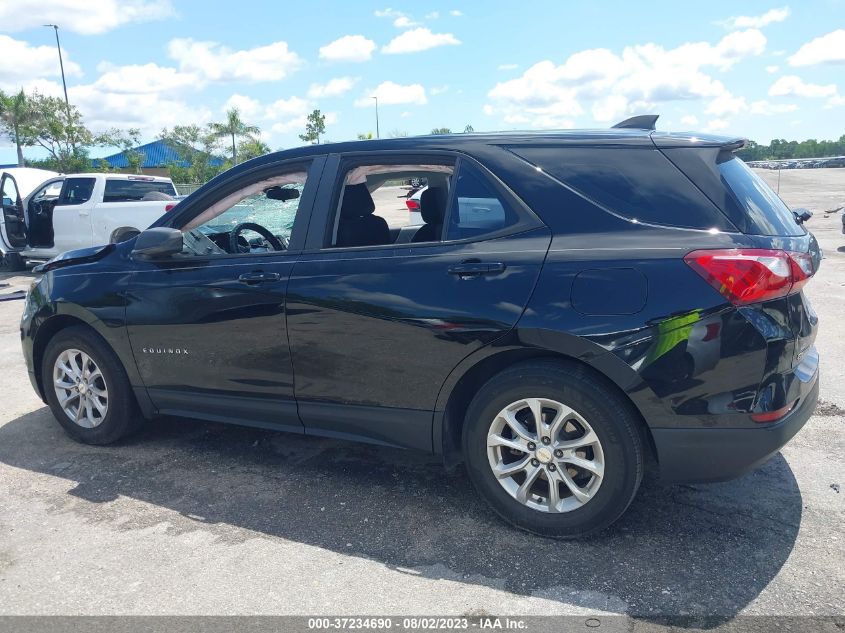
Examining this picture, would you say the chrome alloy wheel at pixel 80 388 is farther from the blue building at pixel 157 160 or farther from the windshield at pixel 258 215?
the blue building at pixel 157 160

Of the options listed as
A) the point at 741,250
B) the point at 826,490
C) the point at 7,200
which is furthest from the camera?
the point at 7,200

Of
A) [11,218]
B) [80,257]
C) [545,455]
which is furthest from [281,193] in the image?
[11,218]

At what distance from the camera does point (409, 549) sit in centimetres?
328

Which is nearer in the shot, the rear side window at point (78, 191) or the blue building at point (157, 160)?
the rear side window at point (78, 191)

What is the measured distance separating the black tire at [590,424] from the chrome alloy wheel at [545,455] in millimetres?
29

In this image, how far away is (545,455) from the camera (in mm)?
3229

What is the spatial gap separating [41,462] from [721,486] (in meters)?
3.97

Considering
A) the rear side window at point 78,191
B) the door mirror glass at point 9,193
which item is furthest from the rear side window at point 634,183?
the door mirror glass at point 9,193

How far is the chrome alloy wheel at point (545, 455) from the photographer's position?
10.4 ft

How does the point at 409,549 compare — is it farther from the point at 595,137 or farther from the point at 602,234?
the point at 595,137

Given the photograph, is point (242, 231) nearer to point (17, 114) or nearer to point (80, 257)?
point (80, 257)

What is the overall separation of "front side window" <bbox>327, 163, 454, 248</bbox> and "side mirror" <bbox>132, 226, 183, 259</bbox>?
0.95m

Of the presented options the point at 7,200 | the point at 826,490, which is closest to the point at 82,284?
the point at 826,490

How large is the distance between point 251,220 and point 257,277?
81 cm
